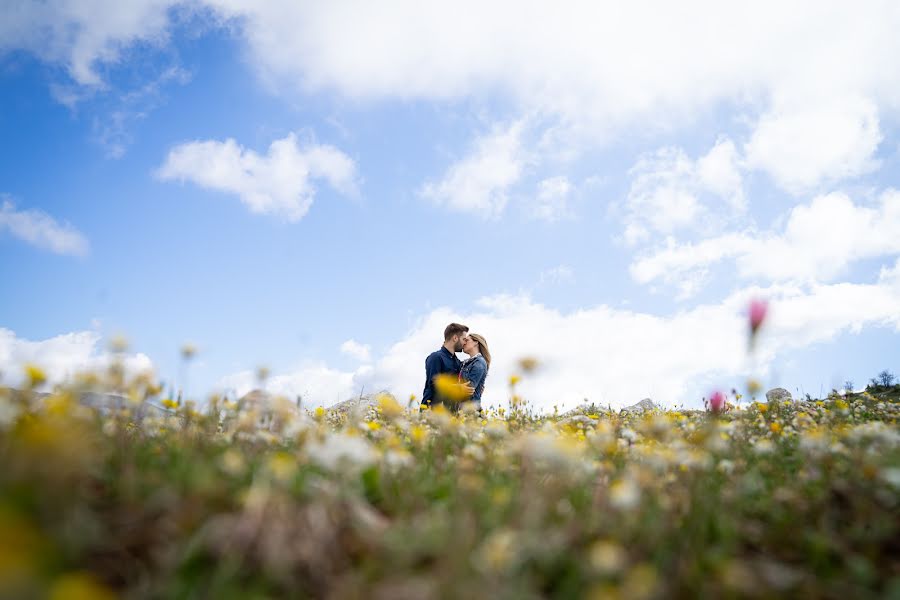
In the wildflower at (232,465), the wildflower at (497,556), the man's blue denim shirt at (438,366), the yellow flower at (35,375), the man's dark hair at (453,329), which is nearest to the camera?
the wildflower at (497,556)

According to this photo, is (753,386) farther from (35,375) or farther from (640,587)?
(35,375)

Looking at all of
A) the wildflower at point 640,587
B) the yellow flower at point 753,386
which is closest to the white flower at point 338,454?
the wildflower at point 640,587

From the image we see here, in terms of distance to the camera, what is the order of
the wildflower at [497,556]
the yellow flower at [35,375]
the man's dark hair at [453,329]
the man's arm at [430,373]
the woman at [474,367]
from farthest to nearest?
the man's dark hair at [453,329] < the man's arm at [430,373] < the woman at [474,367] < the yellow flower at [35,375] < the wildflower at [497,556]

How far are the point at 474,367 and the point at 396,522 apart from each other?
32.8 feet

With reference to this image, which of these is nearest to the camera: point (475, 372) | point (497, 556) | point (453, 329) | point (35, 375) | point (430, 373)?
point (497, 556)

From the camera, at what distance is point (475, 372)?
40.8ft

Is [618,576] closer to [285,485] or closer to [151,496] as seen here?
[285,485]

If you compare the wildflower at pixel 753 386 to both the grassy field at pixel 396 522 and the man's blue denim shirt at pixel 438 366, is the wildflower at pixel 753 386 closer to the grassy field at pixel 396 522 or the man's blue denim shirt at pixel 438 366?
Answer: the grassy field at pixel 396 522

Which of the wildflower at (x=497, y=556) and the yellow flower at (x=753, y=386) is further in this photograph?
the yellow flower at (x=753, y=386)

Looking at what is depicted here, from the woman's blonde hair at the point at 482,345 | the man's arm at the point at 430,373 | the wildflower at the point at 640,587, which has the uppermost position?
the woman's blonde hair at the point at 482,345

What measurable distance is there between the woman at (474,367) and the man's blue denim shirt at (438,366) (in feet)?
0.98

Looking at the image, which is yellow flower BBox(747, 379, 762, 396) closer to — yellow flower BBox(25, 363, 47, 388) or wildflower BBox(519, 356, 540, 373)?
wildflower BBox(519, 356, 540, 373)

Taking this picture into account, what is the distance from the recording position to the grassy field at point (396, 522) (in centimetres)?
193

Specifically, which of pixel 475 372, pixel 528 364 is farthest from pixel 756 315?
pixel 475 372
